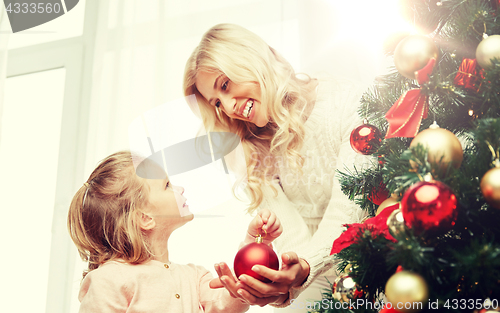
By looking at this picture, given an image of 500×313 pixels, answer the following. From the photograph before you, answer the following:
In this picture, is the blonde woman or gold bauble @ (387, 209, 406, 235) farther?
the blonde woman

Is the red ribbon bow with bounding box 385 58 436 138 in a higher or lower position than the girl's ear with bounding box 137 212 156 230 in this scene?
higher

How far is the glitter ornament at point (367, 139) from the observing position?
612 millimetres

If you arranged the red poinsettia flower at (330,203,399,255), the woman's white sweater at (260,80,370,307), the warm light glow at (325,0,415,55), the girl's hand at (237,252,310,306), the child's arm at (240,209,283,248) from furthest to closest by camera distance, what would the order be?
the warm light glow at (325,0,415,55) < the woman's white sweater at (260,80,370,307) < the child's arm at (240,209,283,248) < the girl's hand at (237,252,310,306) < the red poinsettia flower at (330,203,399,255)

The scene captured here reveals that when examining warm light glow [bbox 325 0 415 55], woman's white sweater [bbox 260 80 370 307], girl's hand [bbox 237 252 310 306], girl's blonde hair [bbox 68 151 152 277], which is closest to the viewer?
girl's hand [bbox 237 252 310 306]

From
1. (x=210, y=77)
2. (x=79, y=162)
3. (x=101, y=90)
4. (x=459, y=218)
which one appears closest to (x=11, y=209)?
(x=79, y=162)


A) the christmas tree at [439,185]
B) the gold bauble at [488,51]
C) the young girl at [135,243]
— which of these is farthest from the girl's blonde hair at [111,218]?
the gold bauble at [488,51]

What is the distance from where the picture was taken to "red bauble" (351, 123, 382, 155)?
0.61 metres

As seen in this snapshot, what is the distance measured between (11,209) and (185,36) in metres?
0.95

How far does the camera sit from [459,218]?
388 mm

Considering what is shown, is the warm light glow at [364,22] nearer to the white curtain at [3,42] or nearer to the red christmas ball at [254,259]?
the red christmas ball at [254,259]

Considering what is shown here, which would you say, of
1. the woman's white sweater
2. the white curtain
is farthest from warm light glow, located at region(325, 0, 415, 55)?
the white curtain

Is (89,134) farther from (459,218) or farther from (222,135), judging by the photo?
(459,218)

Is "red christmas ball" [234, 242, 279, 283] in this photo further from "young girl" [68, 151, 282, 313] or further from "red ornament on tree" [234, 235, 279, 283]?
"young girl" [68, 151, 282, 313]

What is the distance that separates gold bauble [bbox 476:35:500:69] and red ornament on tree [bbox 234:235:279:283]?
0.39 metres
